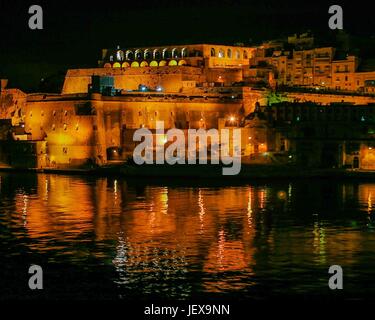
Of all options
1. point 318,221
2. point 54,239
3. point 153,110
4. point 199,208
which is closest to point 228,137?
point 153,110

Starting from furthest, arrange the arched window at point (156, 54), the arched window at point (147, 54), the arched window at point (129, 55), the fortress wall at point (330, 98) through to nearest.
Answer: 1. the arched window at point (129, 55)
2. the arched window at point (147, 54)
3. the arched window at point (156, 54)
4. the fortress wall at point (330, 98)

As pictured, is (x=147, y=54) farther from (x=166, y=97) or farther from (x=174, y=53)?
(x=166, y=97)

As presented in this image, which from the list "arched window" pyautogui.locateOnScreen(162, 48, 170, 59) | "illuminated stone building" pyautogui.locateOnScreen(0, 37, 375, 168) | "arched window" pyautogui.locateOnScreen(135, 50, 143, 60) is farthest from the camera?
"arched window" pyautogui.locateOnScreen(135, 50, 143, 60)

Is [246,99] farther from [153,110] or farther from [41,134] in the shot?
[41,134]

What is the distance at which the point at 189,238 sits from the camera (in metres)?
21.9

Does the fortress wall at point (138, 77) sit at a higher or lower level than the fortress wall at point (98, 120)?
higher

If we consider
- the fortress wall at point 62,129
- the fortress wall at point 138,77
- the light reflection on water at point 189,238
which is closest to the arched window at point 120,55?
the fortress wall at point 138,77

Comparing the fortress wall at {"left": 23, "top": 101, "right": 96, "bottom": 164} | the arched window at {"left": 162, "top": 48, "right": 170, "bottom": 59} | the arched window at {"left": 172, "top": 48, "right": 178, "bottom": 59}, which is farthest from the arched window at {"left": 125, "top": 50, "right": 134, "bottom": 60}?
the fortress wall at {"left": 23, "top": 101, "right": 96, "bottom": 164}

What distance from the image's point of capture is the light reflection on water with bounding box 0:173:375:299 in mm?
16812

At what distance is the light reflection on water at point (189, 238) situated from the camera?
16812 mm

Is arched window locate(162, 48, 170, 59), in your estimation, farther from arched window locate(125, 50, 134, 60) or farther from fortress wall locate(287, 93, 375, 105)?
fortress wall locate(287, 93, 375, 105)

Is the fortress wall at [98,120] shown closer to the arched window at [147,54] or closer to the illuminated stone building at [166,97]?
the illuminated stone building at [166,97]

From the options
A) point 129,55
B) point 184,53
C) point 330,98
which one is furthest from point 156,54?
point 330,98

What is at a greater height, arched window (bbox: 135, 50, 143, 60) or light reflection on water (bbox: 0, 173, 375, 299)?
arched window (bbox: 135, 50, 143, 60)
